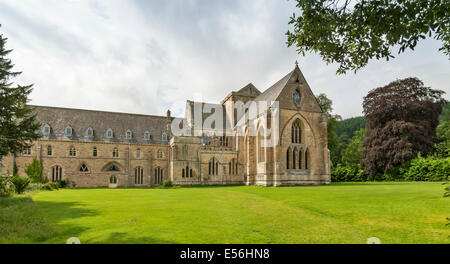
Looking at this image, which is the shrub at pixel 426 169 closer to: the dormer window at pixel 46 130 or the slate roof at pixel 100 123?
the slate roof at pixel 100 123

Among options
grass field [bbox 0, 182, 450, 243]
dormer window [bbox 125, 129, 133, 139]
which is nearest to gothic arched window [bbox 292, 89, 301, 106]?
grass field [bbox 0, 182, 450, 243]

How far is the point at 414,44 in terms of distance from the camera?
7.62m

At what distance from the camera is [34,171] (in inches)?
1436

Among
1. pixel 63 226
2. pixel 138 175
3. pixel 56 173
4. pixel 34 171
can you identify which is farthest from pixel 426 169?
pixel 56 173

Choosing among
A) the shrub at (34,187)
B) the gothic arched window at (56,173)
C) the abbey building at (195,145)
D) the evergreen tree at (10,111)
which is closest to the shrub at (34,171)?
the abbey building at (195,145)

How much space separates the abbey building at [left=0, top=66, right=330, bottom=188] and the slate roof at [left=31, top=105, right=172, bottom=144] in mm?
134

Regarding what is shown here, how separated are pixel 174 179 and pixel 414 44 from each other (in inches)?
1468

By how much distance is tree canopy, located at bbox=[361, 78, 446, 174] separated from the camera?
38500mm

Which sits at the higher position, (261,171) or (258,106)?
(258,106)

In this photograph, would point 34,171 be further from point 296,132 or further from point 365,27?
point 365,27

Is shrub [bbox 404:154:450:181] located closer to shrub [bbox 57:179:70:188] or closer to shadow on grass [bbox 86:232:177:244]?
shadow on grass [bbox 86:232:177:244]

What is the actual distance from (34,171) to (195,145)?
21.7m

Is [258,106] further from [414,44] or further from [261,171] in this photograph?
[414,44]
